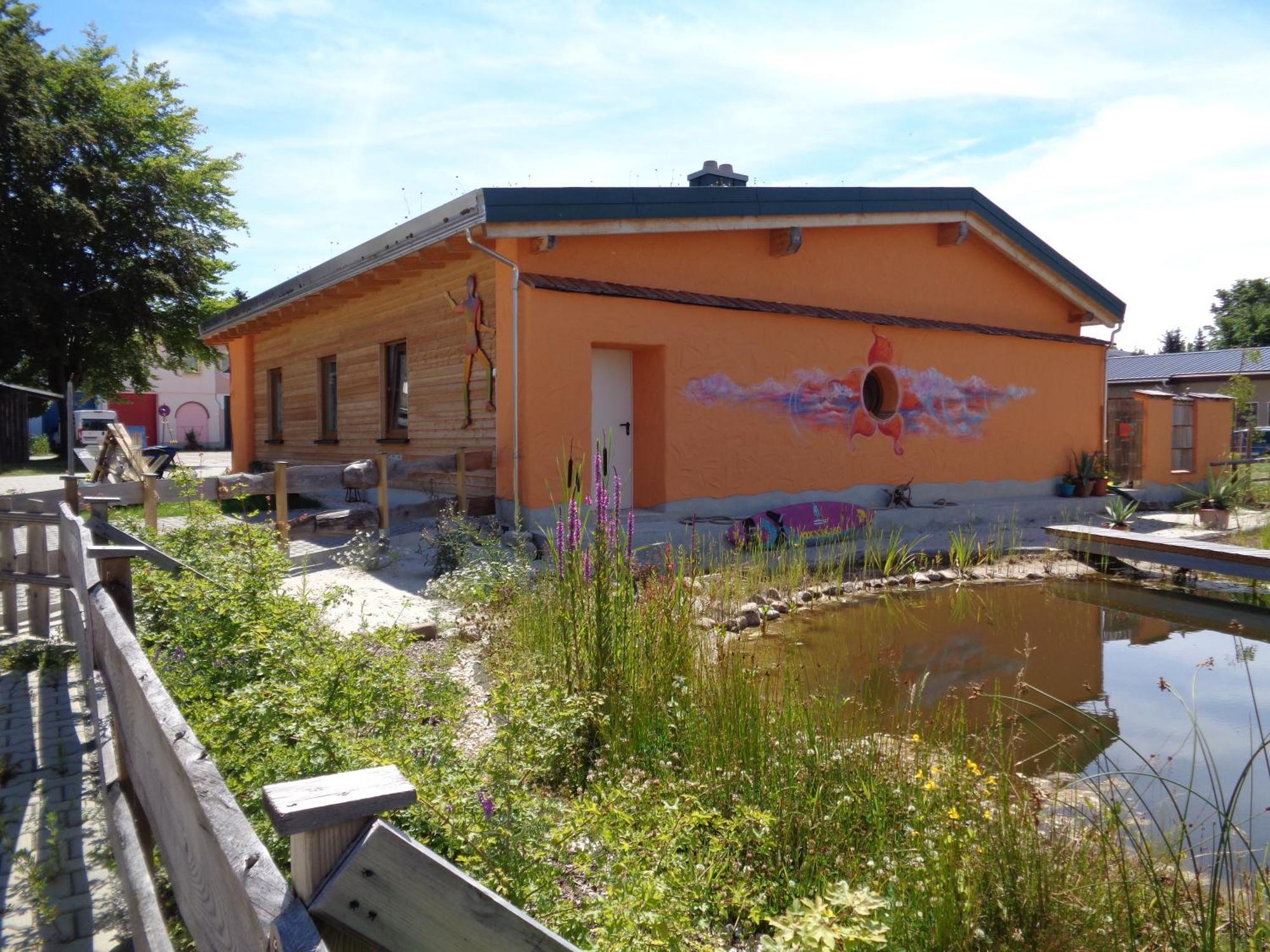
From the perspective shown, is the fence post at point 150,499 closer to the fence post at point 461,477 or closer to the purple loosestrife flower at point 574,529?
the fence post at point 461,477

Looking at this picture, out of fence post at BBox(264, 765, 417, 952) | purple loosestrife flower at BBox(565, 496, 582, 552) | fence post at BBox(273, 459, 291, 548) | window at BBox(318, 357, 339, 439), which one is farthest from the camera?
window at BBox(318, 357, 339, 439)

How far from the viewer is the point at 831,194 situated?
10.5 metres

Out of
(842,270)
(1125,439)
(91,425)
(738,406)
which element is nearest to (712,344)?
(738,406)

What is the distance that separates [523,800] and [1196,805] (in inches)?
114

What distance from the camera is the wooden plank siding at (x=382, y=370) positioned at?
9.45 metres

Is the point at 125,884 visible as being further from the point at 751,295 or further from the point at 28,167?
the point at 28,167

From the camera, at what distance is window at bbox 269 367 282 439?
15.6 meters

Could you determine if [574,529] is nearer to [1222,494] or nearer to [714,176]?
[714,176]

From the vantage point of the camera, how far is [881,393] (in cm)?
1189

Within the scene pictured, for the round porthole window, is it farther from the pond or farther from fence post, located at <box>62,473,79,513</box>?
fence post, located at <box>62,473,79,513</box>

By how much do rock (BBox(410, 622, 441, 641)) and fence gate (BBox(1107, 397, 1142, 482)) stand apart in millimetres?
12982

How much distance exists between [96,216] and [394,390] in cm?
1576

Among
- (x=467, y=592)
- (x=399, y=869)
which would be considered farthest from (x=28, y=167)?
(x=399, y=869)

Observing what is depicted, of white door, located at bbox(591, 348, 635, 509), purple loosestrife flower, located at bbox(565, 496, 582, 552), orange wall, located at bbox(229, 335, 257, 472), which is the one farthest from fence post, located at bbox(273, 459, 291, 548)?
orange wall, located at bbox(229, 335, 257, 472)
